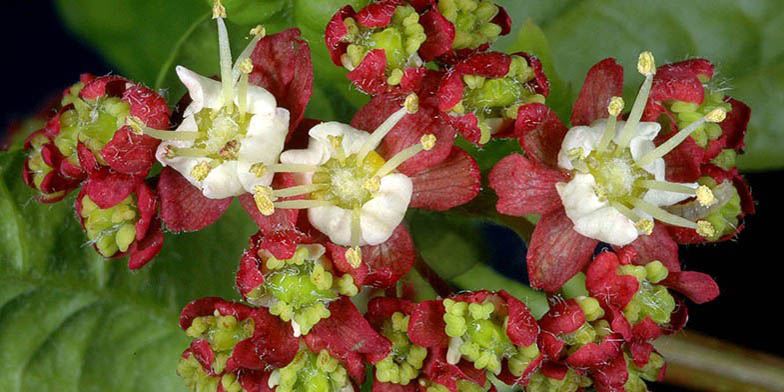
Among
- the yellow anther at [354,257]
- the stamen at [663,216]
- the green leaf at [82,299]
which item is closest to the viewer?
the yellow anther at [354,257]

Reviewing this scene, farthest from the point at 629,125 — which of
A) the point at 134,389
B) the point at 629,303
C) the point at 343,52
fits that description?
the point at 134,389

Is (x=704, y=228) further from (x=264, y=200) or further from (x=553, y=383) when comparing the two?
(x=264, y=200)

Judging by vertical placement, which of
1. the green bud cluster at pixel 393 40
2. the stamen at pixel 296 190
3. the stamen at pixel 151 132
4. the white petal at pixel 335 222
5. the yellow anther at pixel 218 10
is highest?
the green bud cluster at pixel 393 40

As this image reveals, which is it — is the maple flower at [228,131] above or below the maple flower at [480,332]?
above

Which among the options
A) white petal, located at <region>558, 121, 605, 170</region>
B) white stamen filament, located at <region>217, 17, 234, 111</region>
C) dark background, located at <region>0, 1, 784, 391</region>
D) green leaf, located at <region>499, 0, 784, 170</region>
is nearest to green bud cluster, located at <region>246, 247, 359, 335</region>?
white stamen filament, located at <region>217, 17, 234, 111</region>

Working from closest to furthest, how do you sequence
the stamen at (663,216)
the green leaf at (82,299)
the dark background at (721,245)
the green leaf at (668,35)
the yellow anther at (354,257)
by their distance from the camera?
the yellow anther at (354,257)
the stamen at (663,216)
the green leaf at (82,299)
the green leaf at (668,35)
the dark background at (721,245)

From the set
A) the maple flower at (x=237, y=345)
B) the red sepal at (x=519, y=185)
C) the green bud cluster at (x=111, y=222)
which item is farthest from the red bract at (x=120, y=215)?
the red sepal at (x=519, y=185)

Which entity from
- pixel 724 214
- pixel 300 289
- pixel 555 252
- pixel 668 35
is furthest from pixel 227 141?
pixel 668 35

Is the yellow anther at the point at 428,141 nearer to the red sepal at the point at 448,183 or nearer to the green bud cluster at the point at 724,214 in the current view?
the red sepal at the point at 448,183
